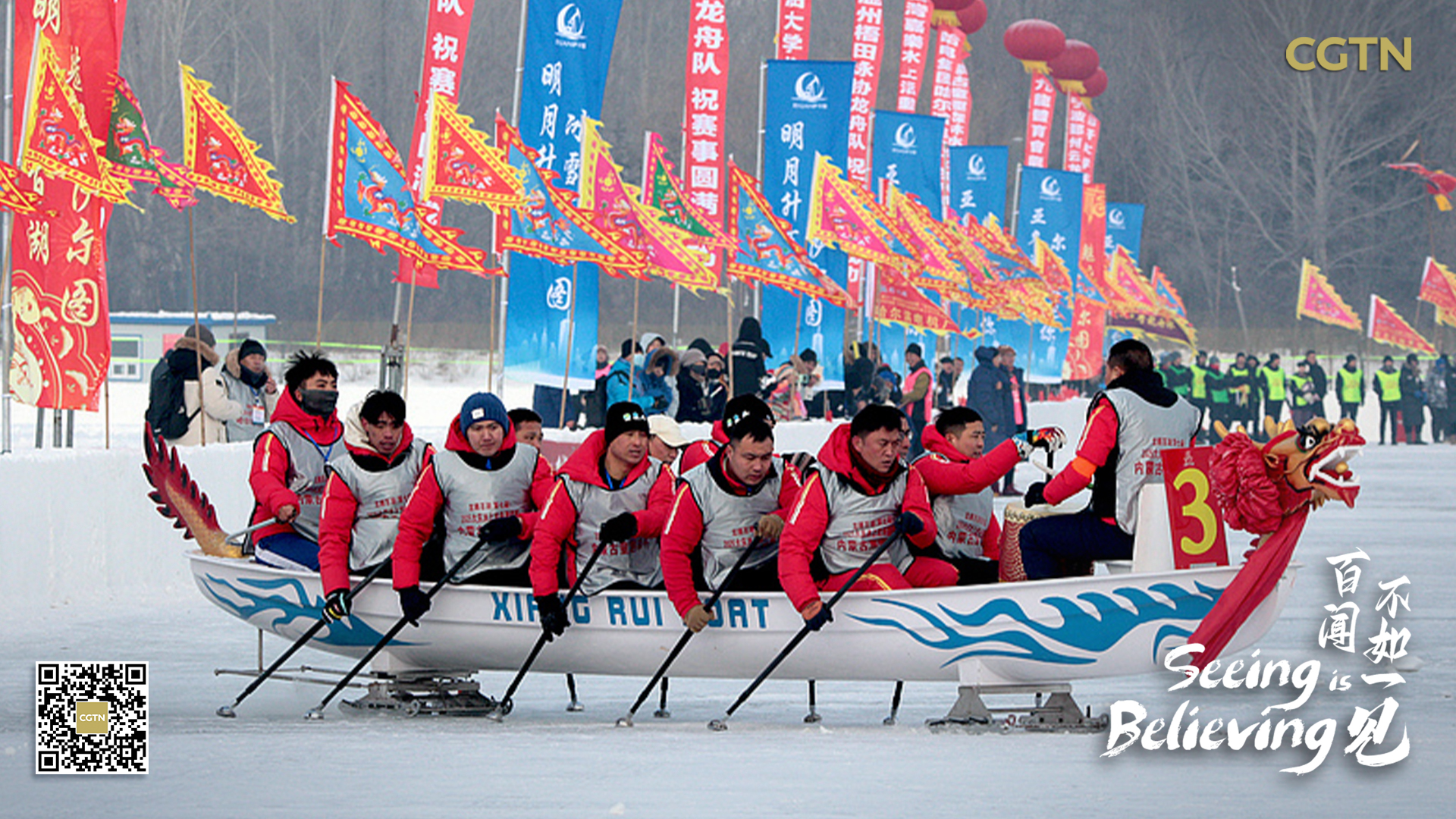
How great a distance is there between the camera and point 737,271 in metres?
20.1

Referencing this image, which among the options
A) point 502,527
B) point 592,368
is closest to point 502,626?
point 502,527

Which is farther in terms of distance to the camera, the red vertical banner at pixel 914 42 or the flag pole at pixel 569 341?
the red vertical banner at pixel 914 42

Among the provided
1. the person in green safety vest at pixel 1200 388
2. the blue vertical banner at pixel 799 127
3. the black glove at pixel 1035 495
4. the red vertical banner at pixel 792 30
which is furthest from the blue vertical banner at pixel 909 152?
the black glove at pixel 1035 495

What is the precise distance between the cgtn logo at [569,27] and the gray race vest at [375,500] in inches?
396

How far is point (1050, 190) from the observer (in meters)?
36.0

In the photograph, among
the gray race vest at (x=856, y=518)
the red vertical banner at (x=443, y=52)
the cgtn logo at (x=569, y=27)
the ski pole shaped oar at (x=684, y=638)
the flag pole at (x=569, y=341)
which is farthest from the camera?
the red vertical banner at (x=443, y=52)

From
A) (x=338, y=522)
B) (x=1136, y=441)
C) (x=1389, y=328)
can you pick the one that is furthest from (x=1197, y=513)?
(x=1389, y=328)

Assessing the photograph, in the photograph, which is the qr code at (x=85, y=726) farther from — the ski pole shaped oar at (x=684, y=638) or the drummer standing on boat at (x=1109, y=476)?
the drummer standing on boat at (x=1109, y=476)

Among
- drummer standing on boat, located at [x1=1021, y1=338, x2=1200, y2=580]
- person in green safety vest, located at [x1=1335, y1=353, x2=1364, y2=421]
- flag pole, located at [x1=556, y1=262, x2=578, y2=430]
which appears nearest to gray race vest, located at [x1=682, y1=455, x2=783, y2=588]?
drummer standing on boat, located at [x1=1021, y1=338, x2=1200, y2=580]

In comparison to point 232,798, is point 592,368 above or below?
above

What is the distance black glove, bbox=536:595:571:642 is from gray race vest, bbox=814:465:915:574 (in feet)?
3.59

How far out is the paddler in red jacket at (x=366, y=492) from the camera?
798 centimetres

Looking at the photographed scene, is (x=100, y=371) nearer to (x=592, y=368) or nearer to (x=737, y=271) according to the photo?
(x=592, y=368)

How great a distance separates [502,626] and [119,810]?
9.00 ft
